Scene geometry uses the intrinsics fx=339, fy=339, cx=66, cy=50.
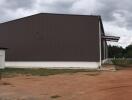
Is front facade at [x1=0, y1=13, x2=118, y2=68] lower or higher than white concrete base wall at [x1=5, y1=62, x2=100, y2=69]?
higher

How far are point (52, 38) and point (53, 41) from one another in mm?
411

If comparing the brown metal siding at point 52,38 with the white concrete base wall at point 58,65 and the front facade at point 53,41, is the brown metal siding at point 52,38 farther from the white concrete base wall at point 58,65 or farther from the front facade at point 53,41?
the white concrete base wall at point 58,65

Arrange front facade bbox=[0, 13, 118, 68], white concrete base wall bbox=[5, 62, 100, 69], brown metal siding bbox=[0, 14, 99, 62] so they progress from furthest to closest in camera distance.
→ brown metal siding bbox=[0, 14, 99, 62] → front facade bbox=[0, 13, 118, 68] → white concrete base wall bbox=[5, 62, 100, 69]

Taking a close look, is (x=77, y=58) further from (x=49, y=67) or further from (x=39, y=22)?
(x=39, y=22)

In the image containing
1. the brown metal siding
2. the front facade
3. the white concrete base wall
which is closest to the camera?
the white concrete base wall

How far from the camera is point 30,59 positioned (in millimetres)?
43125

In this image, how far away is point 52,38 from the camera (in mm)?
43406

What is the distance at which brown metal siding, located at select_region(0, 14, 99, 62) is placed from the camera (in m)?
42.7

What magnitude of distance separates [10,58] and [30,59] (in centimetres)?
277

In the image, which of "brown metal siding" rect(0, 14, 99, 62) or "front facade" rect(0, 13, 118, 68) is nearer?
"front facade" rect(0, 13, 118, 68)

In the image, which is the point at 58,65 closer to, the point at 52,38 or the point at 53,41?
the point at 53,41

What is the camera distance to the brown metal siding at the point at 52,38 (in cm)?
4272

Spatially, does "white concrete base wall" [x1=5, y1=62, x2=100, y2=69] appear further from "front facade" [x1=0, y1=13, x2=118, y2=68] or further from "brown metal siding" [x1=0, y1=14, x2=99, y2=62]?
"brown metal siding" [x1=0, y1=14, x2=99, y2=62]

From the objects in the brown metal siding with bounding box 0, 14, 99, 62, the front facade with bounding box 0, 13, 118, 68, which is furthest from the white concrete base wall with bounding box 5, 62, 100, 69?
the brown metal siding with bounding box 0, 14, 99, 62
